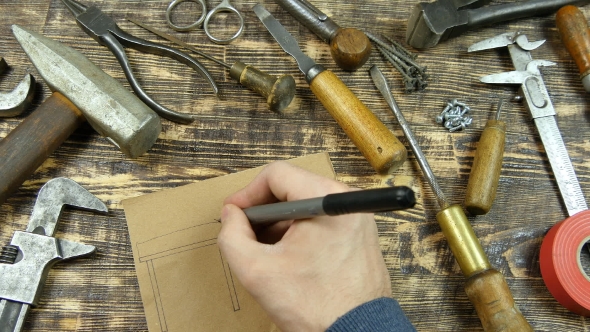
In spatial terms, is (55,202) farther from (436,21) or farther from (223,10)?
(436,21)

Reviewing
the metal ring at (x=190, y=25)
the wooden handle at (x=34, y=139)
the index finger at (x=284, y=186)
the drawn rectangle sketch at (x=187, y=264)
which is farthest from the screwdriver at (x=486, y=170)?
the wooden handle at (x=34, y=139)

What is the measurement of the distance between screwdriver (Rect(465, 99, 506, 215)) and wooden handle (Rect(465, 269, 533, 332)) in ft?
0.54

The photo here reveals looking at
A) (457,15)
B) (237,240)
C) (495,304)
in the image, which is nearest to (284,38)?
(457,15)

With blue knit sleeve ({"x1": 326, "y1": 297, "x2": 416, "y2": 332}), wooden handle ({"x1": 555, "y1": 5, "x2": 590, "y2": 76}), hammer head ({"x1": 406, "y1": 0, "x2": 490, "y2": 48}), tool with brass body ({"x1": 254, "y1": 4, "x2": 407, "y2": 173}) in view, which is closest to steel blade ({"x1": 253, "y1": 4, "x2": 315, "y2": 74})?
tool with brass body ({"x1": 254, "y1": 4, "x2": 407, "y2": 173})

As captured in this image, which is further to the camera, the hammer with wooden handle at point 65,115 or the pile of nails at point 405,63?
the pile of nails at point 405,63

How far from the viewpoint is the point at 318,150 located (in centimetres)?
106

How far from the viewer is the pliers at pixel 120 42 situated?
1.04 meters

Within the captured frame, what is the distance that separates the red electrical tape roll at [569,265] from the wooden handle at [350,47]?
63 cm

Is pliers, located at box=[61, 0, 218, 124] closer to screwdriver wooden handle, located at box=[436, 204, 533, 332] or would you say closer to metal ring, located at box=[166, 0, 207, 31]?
metal ring, located at box=[166, 0, 207, 31]

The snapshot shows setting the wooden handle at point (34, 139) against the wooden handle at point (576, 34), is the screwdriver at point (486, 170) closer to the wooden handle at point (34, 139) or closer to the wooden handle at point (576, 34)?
the wooden handle at point (576, 34)

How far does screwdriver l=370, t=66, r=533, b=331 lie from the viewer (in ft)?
2.76

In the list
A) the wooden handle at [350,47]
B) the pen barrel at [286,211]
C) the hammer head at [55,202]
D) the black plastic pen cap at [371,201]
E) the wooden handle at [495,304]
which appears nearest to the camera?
the black plastic pen cap at [371,201]

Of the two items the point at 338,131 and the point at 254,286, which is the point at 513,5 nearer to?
the point at 338,131

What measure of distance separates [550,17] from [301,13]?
0.75 metres
